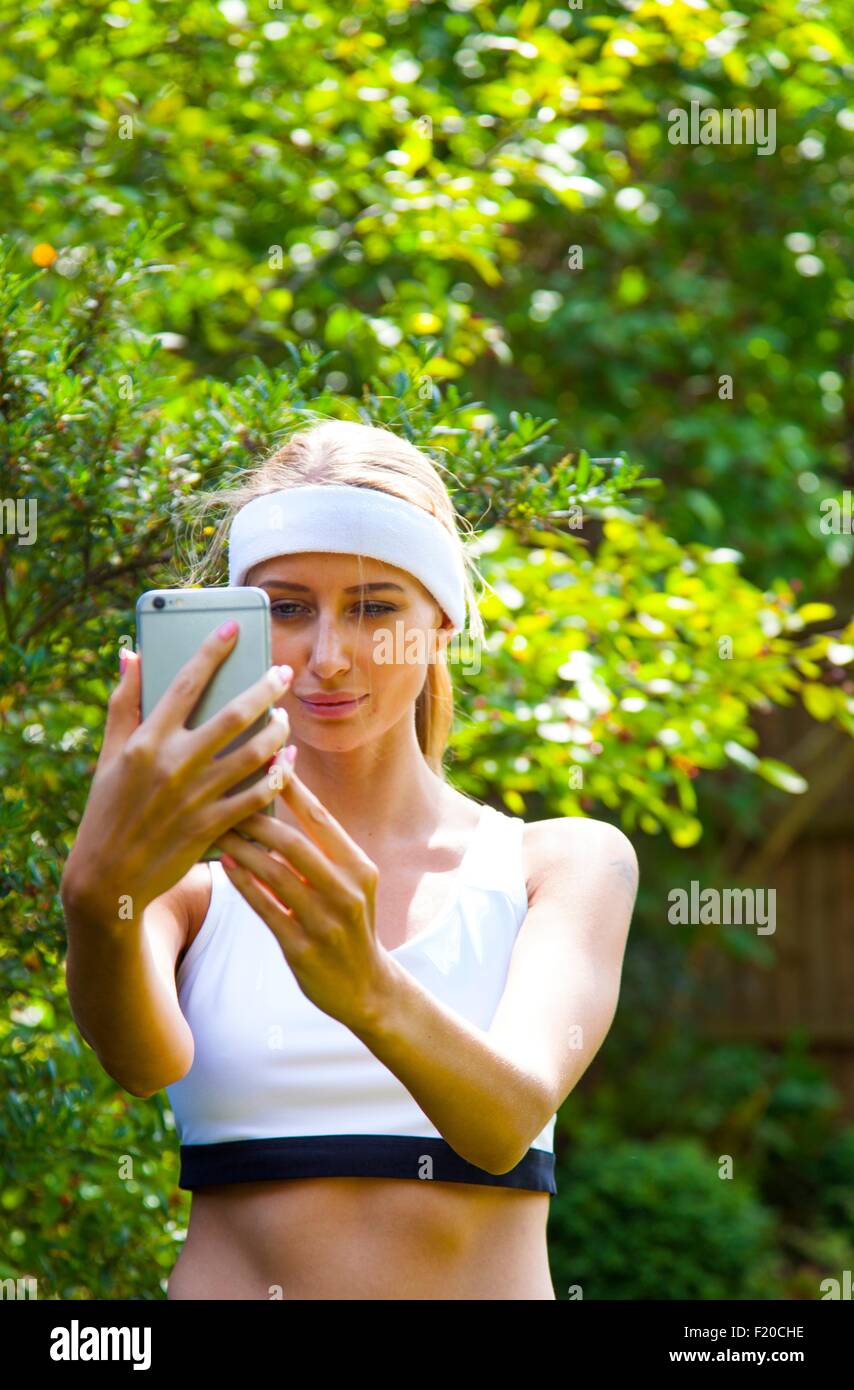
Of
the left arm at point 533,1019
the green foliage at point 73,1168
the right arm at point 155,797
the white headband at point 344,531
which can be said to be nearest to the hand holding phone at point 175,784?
the right arm at point 155,797

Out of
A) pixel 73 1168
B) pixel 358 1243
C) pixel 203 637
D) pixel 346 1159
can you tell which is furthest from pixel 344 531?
pixel 73 1168

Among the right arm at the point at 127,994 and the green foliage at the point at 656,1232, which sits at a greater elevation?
the right arm at the point at 127,994

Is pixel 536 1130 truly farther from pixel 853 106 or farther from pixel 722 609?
pixel 853 106

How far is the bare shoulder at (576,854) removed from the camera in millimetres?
2102

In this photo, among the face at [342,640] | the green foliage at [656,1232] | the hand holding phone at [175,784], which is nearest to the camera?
the hand holding phone at [175,784]

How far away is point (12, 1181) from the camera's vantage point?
2.80 meters

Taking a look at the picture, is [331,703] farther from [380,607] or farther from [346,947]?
[346,947]

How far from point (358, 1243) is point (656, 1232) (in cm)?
450

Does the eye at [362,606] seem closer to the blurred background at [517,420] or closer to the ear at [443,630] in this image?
the ear at [443,630]

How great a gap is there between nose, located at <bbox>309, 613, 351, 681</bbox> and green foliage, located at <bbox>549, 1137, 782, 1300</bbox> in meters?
4.53

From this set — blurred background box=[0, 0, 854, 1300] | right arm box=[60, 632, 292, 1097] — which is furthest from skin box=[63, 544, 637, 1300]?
blurred background box=[0, 0, 854, 1300]

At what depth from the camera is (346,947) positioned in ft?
5.05

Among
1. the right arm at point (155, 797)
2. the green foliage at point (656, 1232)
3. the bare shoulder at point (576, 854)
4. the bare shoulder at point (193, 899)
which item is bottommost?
the green foliage at point (656, 1232)

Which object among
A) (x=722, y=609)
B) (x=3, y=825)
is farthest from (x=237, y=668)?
(x=722, y=609)
